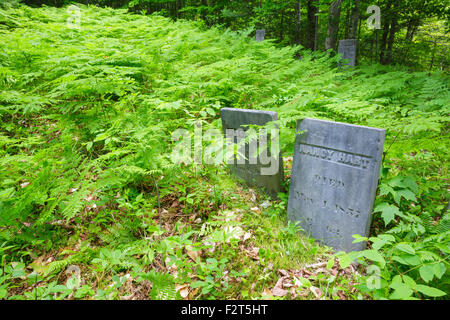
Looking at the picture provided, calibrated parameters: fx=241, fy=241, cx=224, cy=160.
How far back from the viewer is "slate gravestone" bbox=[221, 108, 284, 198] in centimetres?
295

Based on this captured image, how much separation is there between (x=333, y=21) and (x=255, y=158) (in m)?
7.20

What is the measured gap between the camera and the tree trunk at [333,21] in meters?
7.70

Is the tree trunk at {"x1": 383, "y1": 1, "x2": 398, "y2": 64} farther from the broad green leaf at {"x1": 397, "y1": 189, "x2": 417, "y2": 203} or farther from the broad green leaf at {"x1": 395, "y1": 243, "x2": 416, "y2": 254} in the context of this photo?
the broad green leaf at {"x1": 395, "y1": 243, "x2": 416, "y2": 254}

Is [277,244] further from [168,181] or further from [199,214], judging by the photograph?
[168,181]

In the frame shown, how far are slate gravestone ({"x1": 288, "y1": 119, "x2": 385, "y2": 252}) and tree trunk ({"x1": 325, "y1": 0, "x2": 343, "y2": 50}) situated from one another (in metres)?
7.08

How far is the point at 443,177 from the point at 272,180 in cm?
209

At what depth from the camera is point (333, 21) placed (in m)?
7.86

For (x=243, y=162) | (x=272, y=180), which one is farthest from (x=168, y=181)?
(x=272, y=180)

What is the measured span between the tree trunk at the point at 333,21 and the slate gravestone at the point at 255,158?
22.3 feet

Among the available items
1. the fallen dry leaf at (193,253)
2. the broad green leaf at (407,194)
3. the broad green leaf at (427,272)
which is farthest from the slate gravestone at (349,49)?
the fallen dry leaf at (193,253)

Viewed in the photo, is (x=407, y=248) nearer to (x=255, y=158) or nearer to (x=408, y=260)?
(x=408, y=260)

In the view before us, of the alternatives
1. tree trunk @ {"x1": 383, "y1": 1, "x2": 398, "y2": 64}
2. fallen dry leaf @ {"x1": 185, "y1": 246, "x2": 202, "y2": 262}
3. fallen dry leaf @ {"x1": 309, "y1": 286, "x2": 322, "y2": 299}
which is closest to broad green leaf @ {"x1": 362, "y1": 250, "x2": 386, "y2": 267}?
fallen dry leaf @ {"x1": 309, "y1": 286, "x2": 322, "y2": 299}

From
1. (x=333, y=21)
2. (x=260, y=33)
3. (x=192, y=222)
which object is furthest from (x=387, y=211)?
(x=260, y=33)

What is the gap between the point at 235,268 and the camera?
2.33 metres
